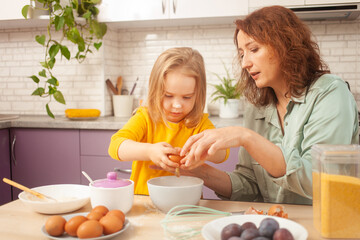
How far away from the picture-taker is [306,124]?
1515mm

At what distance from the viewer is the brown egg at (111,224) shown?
3.17 feet

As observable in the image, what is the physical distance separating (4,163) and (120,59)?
141cm

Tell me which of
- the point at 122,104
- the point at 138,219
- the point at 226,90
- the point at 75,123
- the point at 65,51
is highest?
the point at 65,51

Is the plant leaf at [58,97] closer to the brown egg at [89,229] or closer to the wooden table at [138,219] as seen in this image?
the wooden table at [138,219]

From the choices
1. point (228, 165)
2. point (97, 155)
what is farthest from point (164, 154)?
point (97, 155)

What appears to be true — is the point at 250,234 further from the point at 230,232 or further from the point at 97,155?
the point at 97,155

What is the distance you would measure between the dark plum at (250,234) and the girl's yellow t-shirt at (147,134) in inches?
31.8

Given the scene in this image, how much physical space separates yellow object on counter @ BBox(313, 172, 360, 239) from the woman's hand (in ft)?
1.07

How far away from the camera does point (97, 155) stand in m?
3.05

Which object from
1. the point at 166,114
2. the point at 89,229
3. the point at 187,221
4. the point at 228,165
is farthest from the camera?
the point at 228,165

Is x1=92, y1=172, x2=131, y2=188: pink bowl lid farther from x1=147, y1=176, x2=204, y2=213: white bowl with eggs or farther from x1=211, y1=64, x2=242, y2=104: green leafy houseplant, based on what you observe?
x1=211, y1=64, x2=242, y2=104: green leafy houseplant

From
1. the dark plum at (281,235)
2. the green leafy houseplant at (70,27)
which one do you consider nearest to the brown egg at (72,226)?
the dark plum at (281,235)

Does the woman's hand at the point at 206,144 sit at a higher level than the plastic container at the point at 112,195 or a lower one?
higher

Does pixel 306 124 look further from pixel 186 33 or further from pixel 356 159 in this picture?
pixel 186 33
